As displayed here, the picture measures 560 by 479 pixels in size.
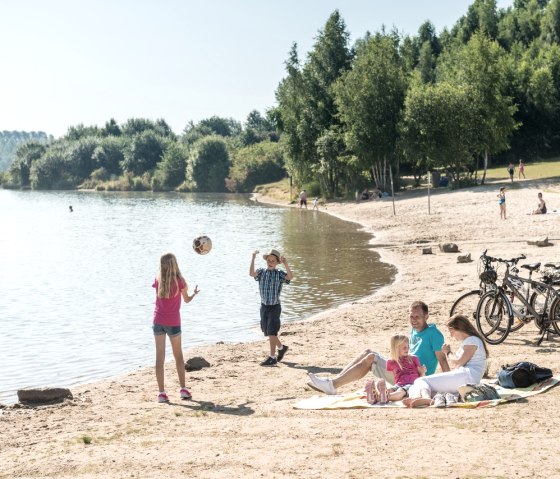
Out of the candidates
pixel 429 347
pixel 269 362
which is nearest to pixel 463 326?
pixel 429 347

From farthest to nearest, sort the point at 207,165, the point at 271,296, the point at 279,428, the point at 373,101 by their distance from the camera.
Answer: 1. the point at 207,165
2. the point at 373,101
3. the point at 271,296
4. the point at 279,428

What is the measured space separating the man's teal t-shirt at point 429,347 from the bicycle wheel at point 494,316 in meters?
3.14

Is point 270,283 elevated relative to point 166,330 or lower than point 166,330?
elevated

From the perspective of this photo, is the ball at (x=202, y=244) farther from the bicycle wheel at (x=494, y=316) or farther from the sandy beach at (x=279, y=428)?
the bicycle wheel at (x=494, y=316)

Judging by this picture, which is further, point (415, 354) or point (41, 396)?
point (41, 396)

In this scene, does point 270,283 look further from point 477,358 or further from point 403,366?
point 477,358

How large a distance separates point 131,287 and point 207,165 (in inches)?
4116

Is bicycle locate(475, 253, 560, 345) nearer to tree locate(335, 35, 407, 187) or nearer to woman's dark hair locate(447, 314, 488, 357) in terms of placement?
woman's dark hair locate(447, 314, 488, 357)

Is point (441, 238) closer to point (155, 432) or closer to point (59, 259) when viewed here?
point (59, 259)

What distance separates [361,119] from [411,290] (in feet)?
143

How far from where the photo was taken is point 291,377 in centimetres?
1238

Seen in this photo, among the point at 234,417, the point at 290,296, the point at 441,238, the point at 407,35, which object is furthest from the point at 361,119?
the point at 407,35

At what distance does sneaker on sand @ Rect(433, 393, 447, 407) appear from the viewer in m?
9.29

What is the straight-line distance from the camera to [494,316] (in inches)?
535
